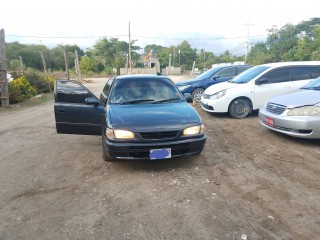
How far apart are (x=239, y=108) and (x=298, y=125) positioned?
117 inches

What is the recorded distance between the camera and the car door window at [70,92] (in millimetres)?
5746

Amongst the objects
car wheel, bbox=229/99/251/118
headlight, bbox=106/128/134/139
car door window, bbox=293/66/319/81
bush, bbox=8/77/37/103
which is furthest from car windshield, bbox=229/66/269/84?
bush, bbox=8/77/37/103

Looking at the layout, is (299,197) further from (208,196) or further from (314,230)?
(208,196)

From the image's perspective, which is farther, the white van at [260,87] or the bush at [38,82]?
the bush at [38,82]

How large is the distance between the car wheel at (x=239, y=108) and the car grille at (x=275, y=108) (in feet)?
6.23

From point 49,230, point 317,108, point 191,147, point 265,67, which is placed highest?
point 265,67

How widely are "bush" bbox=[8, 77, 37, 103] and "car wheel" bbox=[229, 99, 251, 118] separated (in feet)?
34.6

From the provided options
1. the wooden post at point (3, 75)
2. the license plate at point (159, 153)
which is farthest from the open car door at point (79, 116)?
the wooden post at point (3, 75)

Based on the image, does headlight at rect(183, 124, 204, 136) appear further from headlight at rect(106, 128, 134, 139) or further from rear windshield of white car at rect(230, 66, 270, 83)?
rear windshield of white car at rect(230, 66, 270, 83)

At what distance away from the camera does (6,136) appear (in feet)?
24.1

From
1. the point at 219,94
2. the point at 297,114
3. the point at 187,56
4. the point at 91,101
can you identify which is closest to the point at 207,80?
the point at 219,94

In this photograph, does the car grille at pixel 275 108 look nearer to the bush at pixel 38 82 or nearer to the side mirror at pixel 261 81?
the side mirror at pixel 261 81

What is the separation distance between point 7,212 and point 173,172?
234 cm

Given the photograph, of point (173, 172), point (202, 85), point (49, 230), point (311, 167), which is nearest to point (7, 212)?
point (49, 230)
